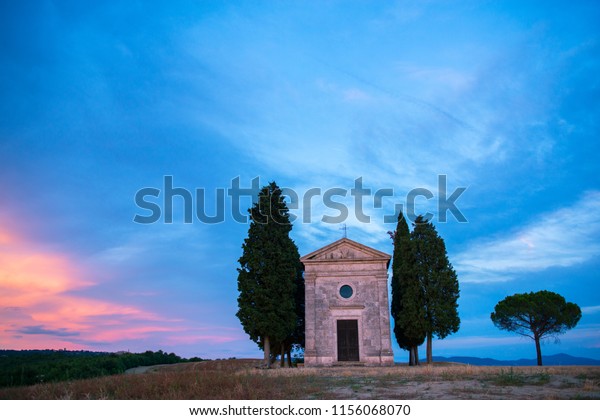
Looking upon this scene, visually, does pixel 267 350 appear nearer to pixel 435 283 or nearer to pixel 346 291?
pixel 346 291

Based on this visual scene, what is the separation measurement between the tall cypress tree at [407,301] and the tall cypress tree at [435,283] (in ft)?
1.30

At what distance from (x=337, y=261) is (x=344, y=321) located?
389cm

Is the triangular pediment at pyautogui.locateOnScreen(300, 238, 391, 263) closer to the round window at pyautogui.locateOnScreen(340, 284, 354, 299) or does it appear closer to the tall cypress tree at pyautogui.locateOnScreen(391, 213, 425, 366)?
the round window at pyautogui.locateOnScreen(340, 284, 354, 299)

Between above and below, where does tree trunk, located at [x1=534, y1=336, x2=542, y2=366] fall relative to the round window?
below

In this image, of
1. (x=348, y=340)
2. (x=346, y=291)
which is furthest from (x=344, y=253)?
(x=348, y=340)

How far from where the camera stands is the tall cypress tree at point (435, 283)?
92.6 feet

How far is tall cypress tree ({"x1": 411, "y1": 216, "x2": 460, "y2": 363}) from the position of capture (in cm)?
2823

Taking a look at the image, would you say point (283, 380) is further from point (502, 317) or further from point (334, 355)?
point (502, 317)

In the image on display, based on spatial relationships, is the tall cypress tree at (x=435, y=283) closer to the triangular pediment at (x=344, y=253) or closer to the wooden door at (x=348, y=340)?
the triangular pediment at (x=344, y=253)

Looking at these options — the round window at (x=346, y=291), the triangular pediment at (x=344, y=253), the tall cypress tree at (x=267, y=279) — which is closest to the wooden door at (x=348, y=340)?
the round window at (x=346, y=291)

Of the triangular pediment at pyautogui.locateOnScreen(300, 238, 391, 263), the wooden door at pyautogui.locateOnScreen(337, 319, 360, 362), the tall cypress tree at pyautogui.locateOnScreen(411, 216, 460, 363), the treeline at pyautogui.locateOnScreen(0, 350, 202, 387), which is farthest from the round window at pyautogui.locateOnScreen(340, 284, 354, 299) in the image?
the treeline at pyautogui.locateOnScreen(0, 350, 202, 387)

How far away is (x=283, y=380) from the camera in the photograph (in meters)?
15.2

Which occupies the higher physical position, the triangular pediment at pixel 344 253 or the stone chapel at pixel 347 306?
the triangular pediment at pixel 344 253
